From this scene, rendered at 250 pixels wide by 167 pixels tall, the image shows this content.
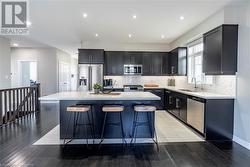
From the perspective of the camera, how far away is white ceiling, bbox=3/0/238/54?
376 cm

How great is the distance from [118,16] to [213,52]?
2330 millimetres

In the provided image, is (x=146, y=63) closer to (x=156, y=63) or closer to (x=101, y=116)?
(x=156, y=63)

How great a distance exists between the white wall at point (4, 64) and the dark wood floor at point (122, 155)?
3.71 meters

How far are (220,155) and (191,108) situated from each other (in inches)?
61.3

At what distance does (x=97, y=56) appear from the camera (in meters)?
7.36

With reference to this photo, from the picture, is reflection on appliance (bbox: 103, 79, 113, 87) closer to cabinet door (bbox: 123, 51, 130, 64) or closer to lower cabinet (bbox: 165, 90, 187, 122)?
cabinet door (bbox: 123, 51, 130, 64)

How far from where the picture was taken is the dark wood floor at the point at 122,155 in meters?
2.94

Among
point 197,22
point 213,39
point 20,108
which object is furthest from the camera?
point 20,108

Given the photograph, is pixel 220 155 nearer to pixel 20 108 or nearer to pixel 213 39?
pixel 213 39

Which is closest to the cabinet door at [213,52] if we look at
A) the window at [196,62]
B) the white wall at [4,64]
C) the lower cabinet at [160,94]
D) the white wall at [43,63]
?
the window at [196,62]

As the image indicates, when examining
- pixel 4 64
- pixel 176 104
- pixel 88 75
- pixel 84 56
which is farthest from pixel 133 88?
pixel 4 64

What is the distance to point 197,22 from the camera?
16.4 ft

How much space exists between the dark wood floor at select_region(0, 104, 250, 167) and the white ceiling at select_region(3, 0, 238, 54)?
2.81 m

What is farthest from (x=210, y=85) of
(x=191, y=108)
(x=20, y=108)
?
(x=20, y=108)
